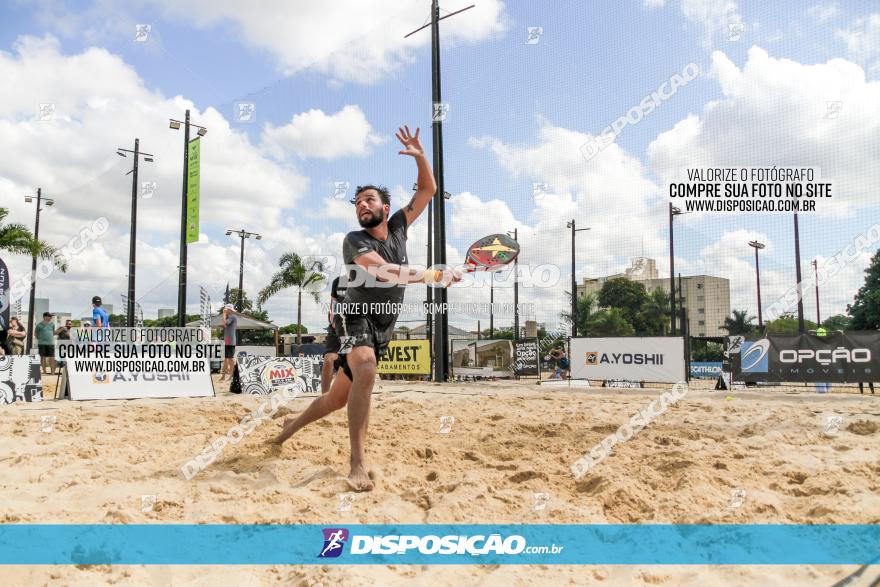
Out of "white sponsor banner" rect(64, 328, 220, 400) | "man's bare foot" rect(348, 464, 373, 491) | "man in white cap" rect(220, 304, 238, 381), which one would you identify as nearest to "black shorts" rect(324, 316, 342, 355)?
"man's bare foot" rect(348, 464, 373, 491)

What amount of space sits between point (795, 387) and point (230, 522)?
500 inches

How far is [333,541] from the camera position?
2.34 meters

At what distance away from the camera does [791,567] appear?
2.14 m

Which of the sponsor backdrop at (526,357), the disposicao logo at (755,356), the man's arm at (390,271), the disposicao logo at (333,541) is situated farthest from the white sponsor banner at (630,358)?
the disposicao logo at (333,541)

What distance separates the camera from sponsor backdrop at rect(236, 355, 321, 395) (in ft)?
29.2

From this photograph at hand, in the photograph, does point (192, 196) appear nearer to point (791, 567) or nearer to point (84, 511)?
point (84, 511)

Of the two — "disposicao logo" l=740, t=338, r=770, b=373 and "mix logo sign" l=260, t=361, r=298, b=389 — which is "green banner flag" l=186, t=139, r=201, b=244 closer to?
"mix logo sign" l=260, t=361, r=298, b=389

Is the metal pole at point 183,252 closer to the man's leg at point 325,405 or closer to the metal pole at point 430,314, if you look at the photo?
the metal pole at point 430,314

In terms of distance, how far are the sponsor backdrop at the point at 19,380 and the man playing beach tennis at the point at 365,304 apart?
19.6 ft

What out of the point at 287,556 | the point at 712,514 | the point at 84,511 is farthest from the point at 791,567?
the point at 84,511

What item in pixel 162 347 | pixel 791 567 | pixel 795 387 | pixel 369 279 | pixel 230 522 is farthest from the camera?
pixel 795 387

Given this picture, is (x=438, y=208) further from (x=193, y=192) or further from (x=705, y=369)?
(x=705, y=369)

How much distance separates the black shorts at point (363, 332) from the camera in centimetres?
322

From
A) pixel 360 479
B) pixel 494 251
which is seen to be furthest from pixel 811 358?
Answer: pixel 360 479
